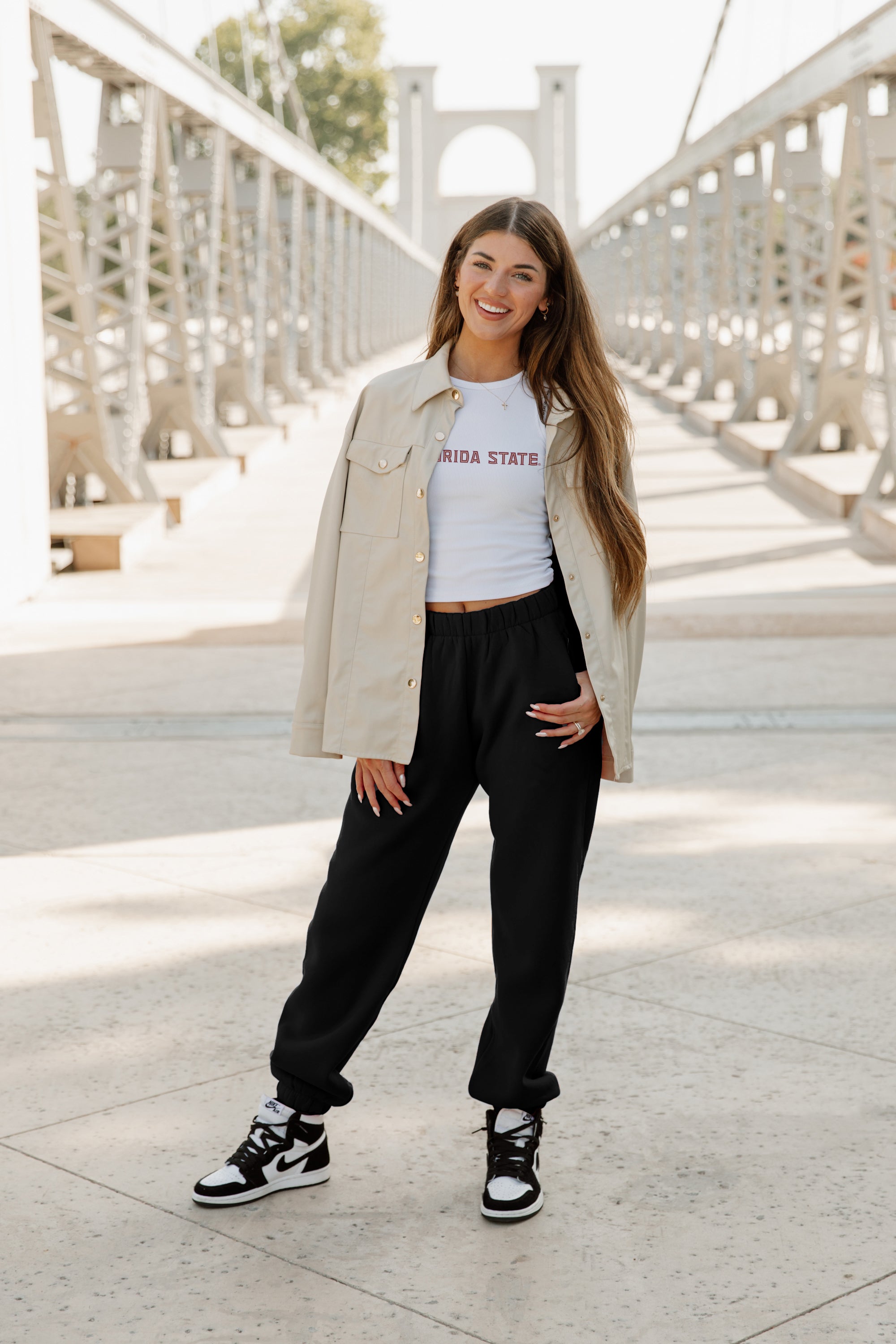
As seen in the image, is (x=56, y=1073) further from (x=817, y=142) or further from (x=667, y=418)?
(x=667, y=418)

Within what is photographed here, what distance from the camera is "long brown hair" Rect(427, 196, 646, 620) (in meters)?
2.54

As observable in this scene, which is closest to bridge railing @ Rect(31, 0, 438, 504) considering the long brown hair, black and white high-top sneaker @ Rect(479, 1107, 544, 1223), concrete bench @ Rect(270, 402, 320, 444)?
concrete bench @ Rect(270, 402, 320, 444)

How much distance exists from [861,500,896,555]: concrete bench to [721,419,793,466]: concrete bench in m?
4.78

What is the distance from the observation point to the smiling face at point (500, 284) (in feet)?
8.30

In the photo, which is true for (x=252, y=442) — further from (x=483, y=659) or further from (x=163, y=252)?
(x=483, y=659)

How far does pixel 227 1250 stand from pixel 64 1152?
17.6 inches

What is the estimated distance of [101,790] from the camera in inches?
209

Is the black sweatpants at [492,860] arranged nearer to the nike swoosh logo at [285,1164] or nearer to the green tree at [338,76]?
the nike swoosh logo at [285,1164]

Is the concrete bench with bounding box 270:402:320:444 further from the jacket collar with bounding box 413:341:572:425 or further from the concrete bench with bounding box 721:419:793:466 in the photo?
the jacket collar with bounding box 413:341:572:425

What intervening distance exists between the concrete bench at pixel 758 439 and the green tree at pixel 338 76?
2900 inches

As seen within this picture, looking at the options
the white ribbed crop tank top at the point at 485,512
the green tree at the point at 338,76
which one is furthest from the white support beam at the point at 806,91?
the green tree at the point at 338,76

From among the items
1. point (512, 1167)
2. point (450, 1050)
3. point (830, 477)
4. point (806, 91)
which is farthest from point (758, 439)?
point (512, 1167)

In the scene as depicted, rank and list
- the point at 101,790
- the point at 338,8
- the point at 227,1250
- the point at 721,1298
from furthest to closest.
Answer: the point at 338,8 < the point at 101,790 < the point at 227,1250 < the point at 721,1298

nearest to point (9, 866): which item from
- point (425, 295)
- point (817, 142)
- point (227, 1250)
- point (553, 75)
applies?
point (227, 1250)
